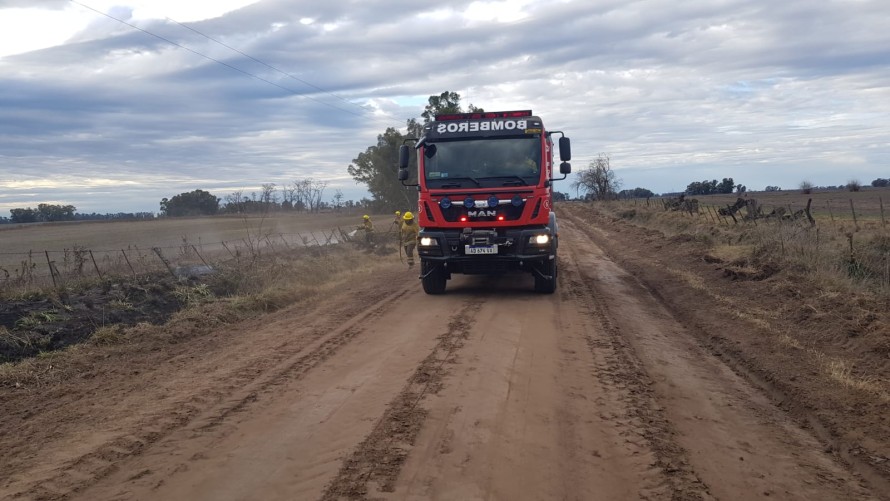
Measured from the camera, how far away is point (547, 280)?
12.4 m

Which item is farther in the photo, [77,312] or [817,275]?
[817,275]

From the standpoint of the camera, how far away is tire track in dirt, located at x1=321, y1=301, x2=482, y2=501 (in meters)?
4.34

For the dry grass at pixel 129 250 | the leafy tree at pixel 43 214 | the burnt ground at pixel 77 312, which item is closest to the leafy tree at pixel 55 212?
the leafy tree at pixel 43 214

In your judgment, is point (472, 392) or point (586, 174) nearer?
point (472, 392)

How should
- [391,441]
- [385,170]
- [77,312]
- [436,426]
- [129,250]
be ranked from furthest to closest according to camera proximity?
[385,170] < [129,250] < [77,312] < [436,426] < [391,441]

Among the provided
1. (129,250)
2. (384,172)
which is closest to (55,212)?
(384,172)

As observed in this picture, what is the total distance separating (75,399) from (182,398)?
1181 mm

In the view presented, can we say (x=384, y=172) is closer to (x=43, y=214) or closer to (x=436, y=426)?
(x=43, y=214)

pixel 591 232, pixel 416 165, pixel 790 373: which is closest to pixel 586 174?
pixel 591 232

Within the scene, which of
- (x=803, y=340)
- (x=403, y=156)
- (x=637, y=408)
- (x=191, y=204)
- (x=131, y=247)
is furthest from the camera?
(x=191, y=204)

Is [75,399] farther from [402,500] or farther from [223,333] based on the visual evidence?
[402,500]

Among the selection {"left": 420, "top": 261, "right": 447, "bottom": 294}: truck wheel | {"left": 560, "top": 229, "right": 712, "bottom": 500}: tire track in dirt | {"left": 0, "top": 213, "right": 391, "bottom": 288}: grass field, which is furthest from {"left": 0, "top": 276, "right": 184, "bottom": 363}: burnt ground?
{"left": 560, "top": 229, "right": 712, "bottom": 500}: tire track in dirt

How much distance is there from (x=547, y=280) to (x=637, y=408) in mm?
6577

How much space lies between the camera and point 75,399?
6.69 meters
